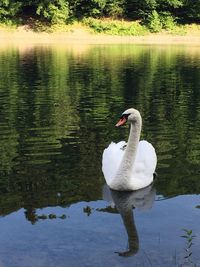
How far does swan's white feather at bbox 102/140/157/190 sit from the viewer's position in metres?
11.0

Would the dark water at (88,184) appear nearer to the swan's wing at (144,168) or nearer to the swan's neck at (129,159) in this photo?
the swan's wing at (144,168)

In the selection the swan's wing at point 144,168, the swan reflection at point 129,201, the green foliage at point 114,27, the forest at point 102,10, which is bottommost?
the green foliage at point 114,27

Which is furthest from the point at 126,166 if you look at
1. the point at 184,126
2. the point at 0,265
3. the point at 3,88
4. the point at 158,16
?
the point at 158,16

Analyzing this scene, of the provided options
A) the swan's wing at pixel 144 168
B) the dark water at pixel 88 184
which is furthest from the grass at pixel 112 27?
the swan's wing at pixel 144 168

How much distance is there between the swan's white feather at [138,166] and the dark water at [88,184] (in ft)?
0.78

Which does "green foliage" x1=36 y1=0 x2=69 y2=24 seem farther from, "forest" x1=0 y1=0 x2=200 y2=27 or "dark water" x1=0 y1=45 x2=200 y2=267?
"dark water" x1=0 y1=45 x2=200 y2=267

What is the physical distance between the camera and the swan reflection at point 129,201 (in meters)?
9.34

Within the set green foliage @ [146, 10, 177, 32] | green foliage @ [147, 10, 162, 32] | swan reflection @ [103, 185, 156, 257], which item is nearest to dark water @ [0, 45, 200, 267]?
swan reflection @ [103, 185, 156, 257]

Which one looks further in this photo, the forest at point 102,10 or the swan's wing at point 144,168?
the forest at point 102,10

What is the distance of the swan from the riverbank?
57.7 m

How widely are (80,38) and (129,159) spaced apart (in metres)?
63.1

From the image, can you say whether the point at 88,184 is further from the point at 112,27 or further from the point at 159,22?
the point at 159,22

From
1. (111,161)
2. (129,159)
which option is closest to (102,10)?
(111,161)

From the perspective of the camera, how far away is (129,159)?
1062 cm
